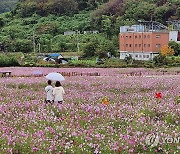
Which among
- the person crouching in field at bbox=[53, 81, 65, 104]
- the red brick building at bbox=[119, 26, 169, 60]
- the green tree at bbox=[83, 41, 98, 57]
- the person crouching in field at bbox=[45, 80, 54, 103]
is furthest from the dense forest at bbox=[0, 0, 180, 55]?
the person crouching in field at bbox=[53, 81, 65, 104]

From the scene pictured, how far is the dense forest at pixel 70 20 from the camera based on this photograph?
100 metres

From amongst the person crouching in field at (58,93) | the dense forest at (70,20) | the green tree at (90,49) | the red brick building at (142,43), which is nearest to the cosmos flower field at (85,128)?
the person crouching in field at (58,93)

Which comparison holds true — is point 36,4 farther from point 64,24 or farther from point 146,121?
point 146,121

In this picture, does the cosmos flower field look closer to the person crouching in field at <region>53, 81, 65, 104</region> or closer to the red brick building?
the person crouching in field at <region>53, 81, 65, 104</region>

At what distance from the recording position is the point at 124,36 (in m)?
86.1

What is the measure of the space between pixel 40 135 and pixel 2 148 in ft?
4.29

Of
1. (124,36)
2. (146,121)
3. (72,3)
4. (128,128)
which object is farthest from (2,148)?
(72,3)

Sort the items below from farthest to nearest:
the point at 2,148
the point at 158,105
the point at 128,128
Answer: the point at 158,105 < the point at 128,128 < the point at 2,148

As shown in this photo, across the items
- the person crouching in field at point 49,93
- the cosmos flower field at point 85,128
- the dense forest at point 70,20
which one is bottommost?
Answer: the cosmos flower field at point 85,128

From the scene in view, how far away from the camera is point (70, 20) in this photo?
14125 cm

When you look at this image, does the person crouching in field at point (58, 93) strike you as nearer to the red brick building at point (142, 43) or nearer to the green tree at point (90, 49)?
the red brick building at point (142, 43)

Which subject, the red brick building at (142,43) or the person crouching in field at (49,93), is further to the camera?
the red brick building at (142,43)

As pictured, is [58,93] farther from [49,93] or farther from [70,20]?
[70,20]

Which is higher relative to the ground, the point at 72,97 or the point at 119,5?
the point at 119,5
